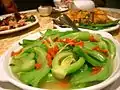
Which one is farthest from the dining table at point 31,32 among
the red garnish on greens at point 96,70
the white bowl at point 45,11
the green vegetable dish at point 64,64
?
the red garnish on greens at point 96,70

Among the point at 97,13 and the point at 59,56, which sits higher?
the point at 59,56

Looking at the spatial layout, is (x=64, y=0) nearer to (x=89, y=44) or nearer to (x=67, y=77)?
(x=89, y=44)

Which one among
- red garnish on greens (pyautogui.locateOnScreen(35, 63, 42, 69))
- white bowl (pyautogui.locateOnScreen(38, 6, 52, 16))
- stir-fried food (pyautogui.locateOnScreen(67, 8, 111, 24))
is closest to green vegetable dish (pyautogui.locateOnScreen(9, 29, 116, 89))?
red garnish on greens (pyautogui.locateOnScreen(35, 63, 42, 69))

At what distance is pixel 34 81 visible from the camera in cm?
69

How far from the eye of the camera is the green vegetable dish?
27.5 inches

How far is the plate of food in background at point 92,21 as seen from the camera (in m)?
1.28

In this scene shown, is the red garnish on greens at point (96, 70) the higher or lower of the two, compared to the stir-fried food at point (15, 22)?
higher

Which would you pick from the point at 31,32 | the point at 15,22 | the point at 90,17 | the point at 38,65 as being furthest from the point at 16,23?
the point at 38,65

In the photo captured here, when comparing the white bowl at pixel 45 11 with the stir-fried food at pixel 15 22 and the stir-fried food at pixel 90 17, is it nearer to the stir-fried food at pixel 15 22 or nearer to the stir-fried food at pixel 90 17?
the stir-fried food at pixel 15 22

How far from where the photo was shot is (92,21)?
1.35 metres

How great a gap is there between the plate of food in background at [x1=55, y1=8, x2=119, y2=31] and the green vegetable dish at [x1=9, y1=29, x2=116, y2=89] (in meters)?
0.43

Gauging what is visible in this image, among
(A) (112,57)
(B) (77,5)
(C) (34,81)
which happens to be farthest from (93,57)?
(B) (77,5)

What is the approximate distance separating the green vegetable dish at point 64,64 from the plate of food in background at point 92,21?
1.40 ft

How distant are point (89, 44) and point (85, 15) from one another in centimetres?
61
